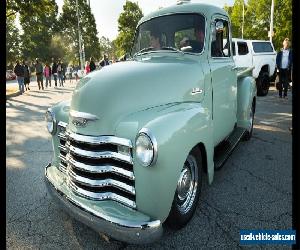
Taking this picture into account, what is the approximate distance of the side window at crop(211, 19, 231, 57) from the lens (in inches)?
161

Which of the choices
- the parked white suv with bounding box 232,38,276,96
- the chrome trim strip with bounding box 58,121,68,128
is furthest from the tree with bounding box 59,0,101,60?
the chrome trim strip with bounding box 58,121,68,128

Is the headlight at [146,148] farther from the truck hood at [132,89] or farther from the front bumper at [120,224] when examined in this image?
the front bumper at [120,224]

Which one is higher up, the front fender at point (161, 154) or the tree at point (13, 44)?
the tree at point (13, 44)

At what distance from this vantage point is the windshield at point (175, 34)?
3.92 m

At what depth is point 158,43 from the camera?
4.19 meters

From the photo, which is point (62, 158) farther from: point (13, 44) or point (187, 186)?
point (13, 44)

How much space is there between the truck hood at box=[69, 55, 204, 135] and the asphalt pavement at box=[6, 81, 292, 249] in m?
1.15

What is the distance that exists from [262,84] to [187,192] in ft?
36.9

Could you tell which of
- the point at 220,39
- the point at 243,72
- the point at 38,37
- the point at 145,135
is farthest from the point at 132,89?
the point at 38,37

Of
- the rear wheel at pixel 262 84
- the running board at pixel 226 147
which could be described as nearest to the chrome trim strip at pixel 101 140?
the running board at pixel 226 147

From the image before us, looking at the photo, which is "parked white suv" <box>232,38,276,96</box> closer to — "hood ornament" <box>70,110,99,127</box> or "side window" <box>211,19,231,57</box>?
"side window" <box>211,19,231,57</box>
